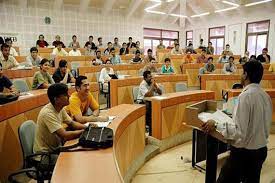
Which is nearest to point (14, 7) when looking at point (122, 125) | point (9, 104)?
point (9, 104)

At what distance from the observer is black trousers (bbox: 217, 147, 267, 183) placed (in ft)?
5.48

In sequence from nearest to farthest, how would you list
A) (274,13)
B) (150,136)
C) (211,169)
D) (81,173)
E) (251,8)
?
(81,173) < (211,169) < (150,136) < (274,13) < (251,8)

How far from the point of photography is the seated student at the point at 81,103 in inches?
92.0

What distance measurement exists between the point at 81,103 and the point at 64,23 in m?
8.40

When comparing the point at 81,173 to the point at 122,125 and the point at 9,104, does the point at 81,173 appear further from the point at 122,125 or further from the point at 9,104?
the point at 9,104

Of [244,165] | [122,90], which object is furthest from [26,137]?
[122,90]

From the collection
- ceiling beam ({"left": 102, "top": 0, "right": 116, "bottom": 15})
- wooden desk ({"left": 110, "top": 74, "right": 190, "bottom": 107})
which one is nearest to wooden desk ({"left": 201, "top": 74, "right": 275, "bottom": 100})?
wooden desk ({"left": 110, "top": 74, "right": 190, "bottom": 107})

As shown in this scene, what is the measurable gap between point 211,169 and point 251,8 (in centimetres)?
1058

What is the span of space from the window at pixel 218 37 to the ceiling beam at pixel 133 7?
15.4ft

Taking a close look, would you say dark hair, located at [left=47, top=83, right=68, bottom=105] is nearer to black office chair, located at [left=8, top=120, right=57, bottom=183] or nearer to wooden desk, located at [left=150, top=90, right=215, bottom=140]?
black office chair, located at [left=8, top=120, right=57, bottom=183]

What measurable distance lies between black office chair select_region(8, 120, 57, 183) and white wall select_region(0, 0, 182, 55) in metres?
8.08

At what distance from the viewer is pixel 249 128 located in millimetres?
1642

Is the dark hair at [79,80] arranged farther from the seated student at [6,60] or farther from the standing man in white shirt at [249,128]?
the seated student at [6,60]

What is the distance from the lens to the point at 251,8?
10609 mm
